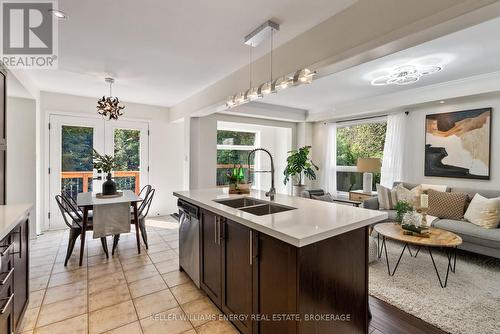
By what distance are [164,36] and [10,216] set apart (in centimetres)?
197

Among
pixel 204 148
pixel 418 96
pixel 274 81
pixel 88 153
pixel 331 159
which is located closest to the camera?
pixel 274 81

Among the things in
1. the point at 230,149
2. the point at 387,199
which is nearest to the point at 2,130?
the point at 230,149

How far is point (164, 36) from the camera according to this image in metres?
2.38

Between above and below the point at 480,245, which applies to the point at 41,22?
Result: above

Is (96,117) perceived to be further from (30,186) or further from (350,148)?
(350,148)

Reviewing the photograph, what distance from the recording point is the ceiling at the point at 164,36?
1.92 m

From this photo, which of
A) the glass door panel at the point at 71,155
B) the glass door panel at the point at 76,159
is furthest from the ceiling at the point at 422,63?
Answer: the glass door panel at the point at 76,159

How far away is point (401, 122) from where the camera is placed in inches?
177

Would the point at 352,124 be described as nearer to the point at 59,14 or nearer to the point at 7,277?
the point at 59,14

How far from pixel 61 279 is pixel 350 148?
5518 mm

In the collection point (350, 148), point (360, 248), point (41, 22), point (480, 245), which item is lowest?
point (480, 245)

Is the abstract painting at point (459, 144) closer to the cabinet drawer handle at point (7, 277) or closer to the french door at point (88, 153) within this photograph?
the cabinet drawer handle at point (7, 277)

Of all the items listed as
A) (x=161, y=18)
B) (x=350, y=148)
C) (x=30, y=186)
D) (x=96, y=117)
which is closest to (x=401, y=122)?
(x=350, y=148)

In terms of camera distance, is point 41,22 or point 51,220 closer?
point 41,22
